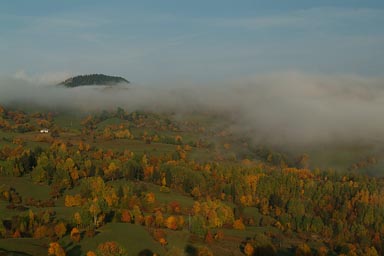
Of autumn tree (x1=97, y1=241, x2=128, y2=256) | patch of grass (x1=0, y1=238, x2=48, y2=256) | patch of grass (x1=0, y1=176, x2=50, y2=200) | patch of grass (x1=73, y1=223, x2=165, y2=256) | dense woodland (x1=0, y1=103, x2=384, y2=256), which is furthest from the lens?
patch of grass (x1=0, y1=176, x2=50, y2=200)

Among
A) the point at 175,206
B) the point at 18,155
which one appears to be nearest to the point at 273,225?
the point at 175,206

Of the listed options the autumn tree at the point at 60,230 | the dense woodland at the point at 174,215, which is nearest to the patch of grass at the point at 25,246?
the dense woodland at the point at 174,215

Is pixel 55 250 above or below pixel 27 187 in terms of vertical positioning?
above

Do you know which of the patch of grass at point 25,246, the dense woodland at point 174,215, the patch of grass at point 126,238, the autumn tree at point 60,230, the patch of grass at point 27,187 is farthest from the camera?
the patch of grass at point 27,187

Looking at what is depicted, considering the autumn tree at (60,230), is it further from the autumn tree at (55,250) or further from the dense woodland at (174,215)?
the autumn tree at (55,250)

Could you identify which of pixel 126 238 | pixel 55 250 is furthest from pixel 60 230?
pixel 126 238

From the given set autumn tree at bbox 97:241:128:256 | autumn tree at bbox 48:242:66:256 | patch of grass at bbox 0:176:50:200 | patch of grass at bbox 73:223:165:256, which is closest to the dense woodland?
autumn tree at bbox 48:242:66:256

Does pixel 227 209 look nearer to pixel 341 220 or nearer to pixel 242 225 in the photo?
pixel 242 225

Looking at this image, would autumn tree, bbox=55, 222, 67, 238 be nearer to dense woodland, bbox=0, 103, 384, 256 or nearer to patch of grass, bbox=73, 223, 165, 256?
dense woodland, bbox=0, 103, 384, 256

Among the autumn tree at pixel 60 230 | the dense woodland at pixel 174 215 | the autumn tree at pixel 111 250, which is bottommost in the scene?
the dense woodland at pixel 174 215

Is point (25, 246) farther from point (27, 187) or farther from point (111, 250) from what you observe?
point (27, 187)

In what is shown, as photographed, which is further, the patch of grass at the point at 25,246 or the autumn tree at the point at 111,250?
the patch of grass at the point at 25,246
